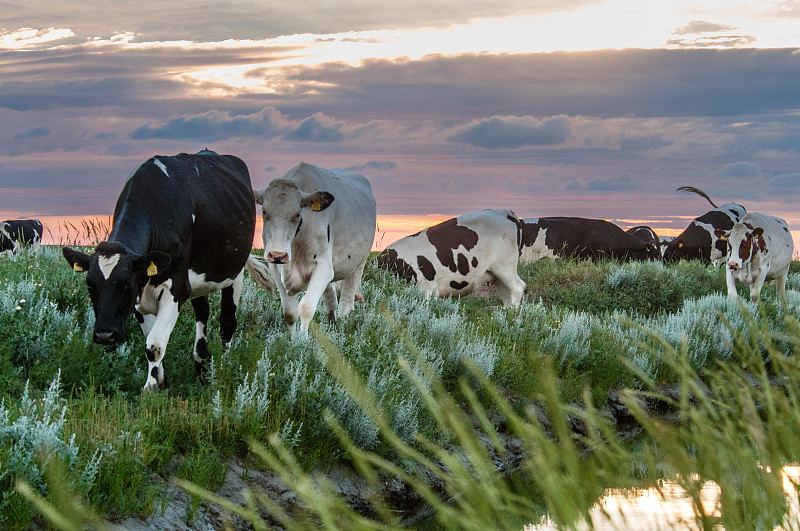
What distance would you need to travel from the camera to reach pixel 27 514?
4617 mm

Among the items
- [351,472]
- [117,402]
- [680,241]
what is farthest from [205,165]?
[680,241]

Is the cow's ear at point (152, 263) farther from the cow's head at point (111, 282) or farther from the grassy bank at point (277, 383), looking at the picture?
the grassy bank at point (277, 383)

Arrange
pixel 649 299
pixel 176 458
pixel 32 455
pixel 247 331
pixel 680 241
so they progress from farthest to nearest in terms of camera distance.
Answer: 1. pixel 680 241
2. pixel 649 299
3. pixel 247 331
4. pixel 176 458
5. pixel 32 455

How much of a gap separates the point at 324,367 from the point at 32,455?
292 centimetres

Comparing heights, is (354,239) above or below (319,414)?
above

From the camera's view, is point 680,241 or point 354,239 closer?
point 354,239

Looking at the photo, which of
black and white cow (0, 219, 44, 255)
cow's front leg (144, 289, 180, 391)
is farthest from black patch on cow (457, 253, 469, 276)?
black and white cow (0, 219, 44, 255)

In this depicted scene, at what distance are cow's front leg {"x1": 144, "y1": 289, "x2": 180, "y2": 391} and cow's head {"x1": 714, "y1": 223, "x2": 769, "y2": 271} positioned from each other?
12438mm

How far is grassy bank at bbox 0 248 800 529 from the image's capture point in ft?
15.8

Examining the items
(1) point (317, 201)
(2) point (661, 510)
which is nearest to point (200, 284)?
(1) point (317, 201)

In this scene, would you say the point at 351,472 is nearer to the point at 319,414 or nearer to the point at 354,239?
the point at 319,414

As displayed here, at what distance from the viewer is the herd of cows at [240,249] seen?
676 centimetres

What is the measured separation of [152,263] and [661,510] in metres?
4.34

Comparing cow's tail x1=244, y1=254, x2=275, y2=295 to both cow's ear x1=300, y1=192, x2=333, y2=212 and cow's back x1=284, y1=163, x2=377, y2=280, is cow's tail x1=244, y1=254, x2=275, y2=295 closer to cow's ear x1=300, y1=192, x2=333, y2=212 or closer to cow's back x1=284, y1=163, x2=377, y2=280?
cow's back x1=284, y1=163, x2=377, y2=280
